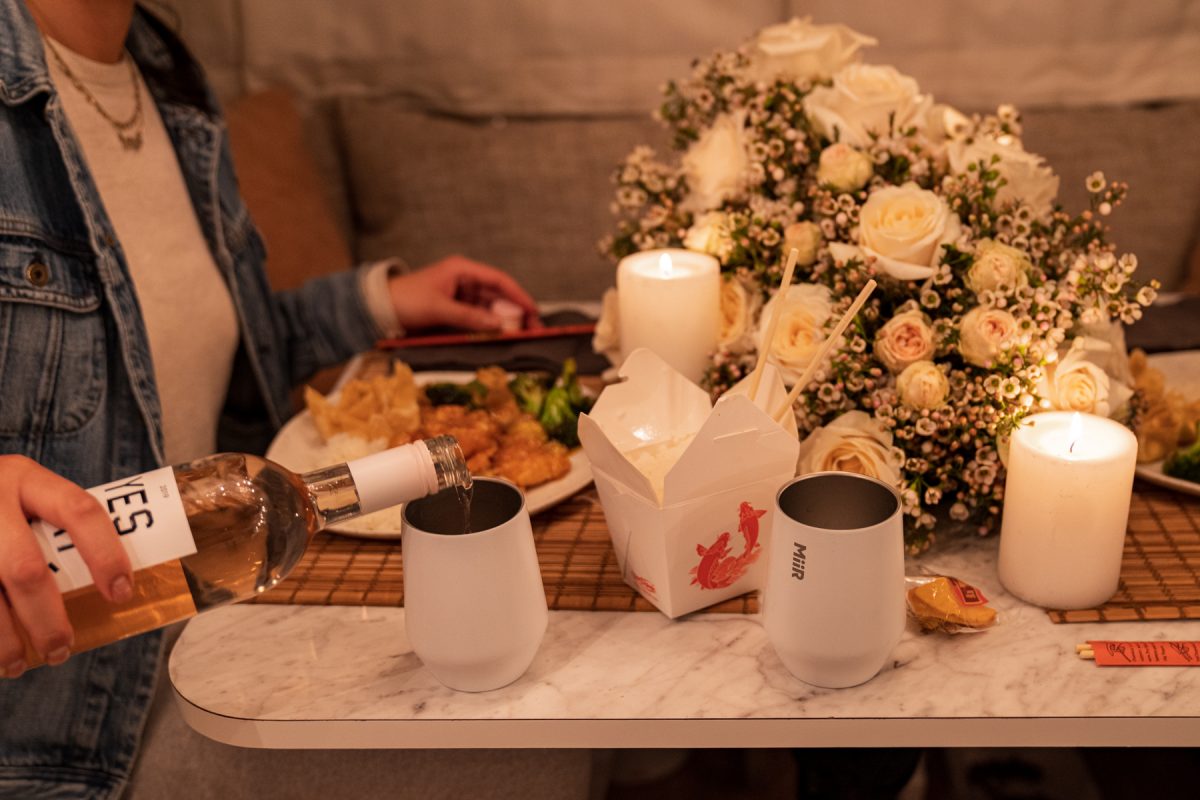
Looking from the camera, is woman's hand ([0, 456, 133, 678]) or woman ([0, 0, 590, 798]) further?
woman ([0, 0, 590, 798])

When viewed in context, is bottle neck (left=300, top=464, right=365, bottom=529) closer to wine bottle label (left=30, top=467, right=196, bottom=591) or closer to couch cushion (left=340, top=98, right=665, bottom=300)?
wine bottle label (left=30, top=467, right=196, bottom=591)

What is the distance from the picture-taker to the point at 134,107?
4.44 feet

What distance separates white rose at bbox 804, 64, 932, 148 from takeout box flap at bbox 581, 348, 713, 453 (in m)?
0.35

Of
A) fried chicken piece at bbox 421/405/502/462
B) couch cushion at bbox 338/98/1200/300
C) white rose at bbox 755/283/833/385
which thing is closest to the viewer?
white rose at bbox 755/283/833/385

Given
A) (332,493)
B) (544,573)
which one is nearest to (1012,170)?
(544,573)

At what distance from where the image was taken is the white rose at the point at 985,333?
87cm

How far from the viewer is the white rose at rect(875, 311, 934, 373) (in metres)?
0.90

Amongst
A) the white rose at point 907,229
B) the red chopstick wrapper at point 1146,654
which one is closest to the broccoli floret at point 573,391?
the white rose at point 907,229

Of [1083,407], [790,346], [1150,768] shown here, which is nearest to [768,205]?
[790,346]

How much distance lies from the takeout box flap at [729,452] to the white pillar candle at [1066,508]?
182mm

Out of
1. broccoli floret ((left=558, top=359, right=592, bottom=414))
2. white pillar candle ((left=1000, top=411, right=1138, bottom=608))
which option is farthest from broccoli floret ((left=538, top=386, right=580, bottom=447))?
white pillar candle ((left=1000, top=411, right=1138, bottom=608))

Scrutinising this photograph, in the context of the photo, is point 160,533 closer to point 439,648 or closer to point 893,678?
point 439,648

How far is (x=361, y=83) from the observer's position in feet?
8.06

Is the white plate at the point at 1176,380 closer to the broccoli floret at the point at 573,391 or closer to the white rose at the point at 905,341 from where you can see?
the white rose at the point at 905,341
